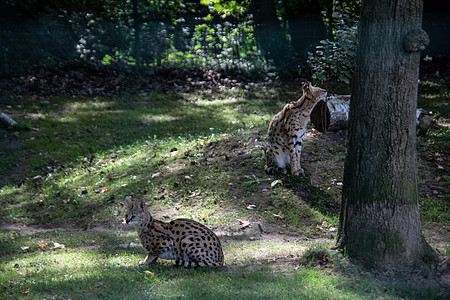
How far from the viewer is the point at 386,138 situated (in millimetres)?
5660

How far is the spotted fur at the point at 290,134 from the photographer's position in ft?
30.6

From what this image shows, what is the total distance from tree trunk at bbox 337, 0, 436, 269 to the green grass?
0.51 meters

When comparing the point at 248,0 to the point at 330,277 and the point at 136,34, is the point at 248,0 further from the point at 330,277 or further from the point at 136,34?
the point at 330,277

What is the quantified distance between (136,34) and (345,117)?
11133 mm

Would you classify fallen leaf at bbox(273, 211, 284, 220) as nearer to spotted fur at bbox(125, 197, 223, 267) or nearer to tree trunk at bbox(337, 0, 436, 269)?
spotted fur at bbox(125, 197, 223, 267)

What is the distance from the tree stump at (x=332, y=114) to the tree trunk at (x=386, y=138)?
467 cm

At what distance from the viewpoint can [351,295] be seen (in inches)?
204

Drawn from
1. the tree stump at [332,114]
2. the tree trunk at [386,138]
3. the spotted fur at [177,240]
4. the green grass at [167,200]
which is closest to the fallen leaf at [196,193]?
the green grass at [167,200]

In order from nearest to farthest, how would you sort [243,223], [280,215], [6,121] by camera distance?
[243,223], [280,215], [6,121]

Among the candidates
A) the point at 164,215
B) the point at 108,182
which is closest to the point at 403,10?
the point at 164,215

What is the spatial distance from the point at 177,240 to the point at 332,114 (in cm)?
571

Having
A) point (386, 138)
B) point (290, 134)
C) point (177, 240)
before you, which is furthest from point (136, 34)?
point (386, 138)

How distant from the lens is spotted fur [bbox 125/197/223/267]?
20.0 feet

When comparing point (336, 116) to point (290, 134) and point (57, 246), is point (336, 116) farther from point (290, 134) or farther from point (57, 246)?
point (57, 246)
